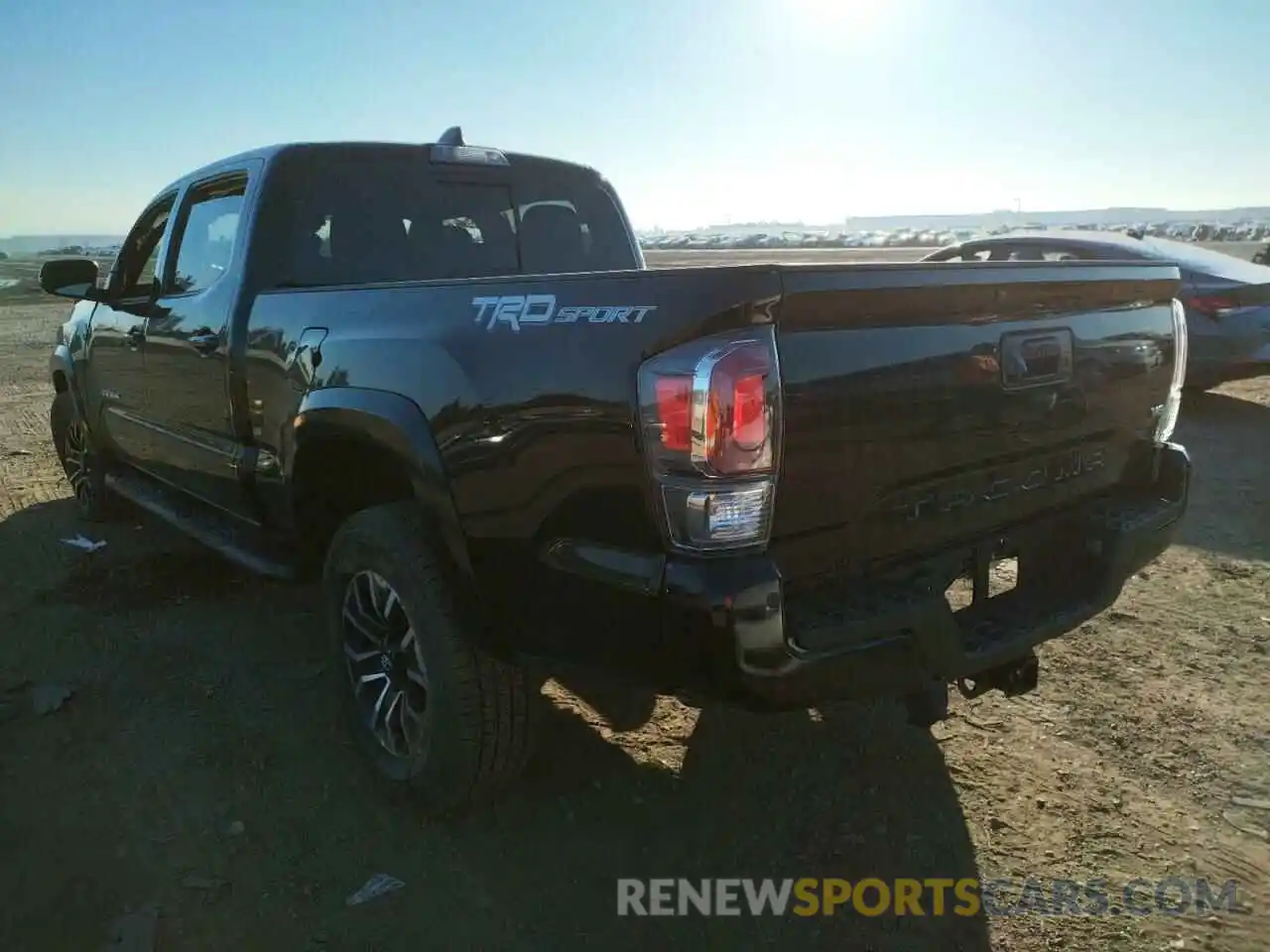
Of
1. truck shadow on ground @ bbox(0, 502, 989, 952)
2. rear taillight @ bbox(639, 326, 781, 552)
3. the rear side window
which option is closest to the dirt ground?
truck shadow on ground @ bbox(0, 502, 989, 952)

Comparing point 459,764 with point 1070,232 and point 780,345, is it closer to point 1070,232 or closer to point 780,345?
point 780,345

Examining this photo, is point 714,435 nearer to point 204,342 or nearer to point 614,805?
point 614,805

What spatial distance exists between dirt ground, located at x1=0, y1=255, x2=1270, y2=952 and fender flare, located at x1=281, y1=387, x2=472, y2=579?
3.00 feet

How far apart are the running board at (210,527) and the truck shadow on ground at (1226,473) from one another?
173 inches

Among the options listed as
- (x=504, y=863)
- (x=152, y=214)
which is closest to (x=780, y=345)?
(x=504, y=863)

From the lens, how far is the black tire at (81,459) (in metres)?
5.44

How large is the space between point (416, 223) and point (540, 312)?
1845 millimetres

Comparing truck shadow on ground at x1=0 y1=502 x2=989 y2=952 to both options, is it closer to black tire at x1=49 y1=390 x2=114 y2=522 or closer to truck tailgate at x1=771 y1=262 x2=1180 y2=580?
truck tailgate at x1=771 y1=262 x2=1180 y2=580

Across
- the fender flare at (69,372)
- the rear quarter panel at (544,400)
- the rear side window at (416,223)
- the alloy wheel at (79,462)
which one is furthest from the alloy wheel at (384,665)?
the alloy wheel at (79,462)

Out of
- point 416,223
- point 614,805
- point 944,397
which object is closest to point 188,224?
point 416,223

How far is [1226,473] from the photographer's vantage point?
611 cm

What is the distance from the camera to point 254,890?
2473 millimetres

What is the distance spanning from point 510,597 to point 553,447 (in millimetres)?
Answer: 412

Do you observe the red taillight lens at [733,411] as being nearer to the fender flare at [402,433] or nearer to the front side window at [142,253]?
the fender flare at [402,433]
